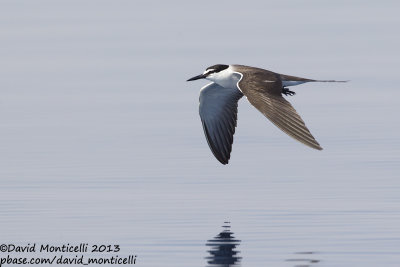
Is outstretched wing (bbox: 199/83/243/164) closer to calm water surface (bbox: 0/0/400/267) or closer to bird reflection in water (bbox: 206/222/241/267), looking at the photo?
calm water surface (bbox: 0/0/400/267)

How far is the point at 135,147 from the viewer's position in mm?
29281

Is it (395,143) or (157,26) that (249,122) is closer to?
(395,143)

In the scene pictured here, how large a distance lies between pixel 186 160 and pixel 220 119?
1529mm

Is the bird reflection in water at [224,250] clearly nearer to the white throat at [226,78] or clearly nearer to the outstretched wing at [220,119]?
the white throat at [226,78]

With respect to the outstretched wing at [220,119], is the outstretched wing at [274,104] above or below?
below

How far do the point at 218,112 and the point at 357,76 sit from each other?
15.0m

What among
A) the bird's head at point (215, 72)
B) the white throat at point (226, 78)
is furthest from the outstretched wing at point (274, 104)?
the bird's head at point (215, 72)

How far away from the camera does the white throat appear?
82.6ft

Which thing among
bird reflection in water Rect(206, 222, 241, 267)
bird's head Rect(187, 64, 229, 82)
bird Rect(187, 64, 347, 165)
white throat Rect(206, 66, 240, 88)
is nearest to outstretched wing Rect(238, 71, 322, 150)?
bird Rect(187, 64, 347, 165)

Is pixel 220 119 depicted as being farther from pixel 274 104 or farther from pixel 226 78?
pixel 274 104

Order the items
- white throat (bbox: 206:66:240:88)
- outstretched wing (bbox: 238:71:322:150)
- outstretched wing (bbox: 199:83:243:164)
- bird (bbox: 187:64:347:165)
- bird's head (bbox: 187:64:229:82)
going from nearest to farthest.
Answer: outstretched wing (bbox: 238:71:322:150) < bird (bbox: 187:64:347:165) < white throat (bbox: 206:66:240:88) < bird's head (bbox: 187:64:229:82) < outstretched wing (bbox: 199:83:243:164)

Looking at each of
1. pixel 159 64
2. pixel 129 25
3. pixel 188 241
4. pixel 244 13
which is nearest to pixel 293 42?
pixel 159 64

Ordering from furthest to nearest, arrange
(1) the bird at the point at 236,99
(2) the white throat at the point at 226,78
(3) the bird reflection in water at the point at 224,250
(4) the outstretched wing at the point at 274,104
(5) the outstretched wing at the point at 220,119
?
(5) the outstretched wing at the point at 220,119 → (2) the white throat at the point at 226,78 → (1) the bird at the point at 236,99 → (4) the outstretched wing at the point at 274,104 → (3) the bird reflection in water at the point at 224,250

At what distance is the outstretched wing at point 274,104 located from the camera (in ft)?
69.7
